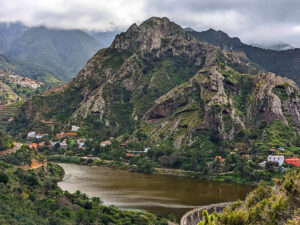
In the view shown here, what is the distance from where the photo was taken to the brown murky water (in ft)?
211

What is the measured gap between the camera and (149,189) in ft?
255

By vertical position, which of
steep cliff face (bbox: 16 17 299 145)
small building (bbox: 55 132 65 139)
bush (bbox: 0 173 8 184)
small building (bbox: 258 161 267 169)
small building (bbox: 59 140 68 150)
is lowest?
bush (bbox: 0 173 8 184)

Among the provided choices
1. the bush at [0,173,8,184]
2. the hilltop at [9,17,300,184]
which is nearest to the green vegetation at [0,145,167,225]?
the bush at [0,173,8,184]

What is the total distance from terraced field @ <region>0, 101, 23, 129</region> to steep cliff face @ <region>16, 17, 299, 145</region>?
1295 centimetres

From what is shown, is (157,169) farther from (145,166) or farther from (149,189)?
(149,189)

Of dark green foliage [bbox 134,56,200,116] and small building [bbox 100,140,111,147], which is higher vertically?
dark green foliage [bbox 134,56,200,116]

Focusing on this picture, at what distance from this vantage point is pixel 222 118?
391ft

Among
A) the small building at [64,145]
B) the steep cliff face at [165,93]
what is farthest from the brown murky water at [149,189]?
the steep cliff face at [165,93]

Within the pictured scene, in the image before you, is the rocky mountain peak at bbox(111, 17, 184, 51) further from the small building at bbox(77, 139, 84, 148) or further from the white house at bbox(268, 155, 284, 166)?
the white house at bbox(268, 155, 284, 166)

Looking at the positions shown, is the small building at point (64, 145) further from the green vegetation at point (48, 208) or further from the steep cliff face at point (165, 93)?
the green vegetation at point (48, 208)

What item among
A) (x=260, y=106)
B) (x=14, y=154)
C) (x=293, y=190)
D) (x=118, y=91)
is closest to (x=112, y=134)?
(x=118, y=91)

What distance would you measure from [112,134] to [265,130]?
2377 inches

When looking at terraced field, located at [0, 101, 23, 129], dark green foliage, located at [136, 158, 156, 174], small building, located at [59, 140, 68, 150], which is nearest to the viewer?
dark green foliage, located at [136, 158, 156, 174]

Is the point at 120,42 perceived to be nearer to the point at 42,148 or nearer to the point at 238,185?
the point at 42,148
